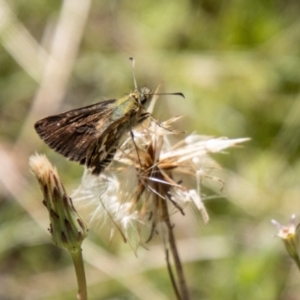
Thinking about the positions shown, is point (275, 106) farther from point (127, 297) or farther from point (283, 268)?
point (127, 297)

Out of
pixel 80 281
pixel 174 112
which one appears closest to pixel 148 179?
pixel 80 281

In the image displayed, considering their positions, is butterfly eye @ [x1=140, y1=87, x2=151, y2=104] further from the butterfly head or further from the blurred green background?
the blurred green background

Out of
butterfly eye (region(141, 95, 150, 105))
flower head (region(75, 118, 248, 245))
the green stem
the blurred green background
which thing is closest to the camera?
the green stem

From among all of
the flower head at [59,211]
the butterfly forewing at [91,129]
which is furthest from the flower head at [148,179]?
the flower head at [59,211]

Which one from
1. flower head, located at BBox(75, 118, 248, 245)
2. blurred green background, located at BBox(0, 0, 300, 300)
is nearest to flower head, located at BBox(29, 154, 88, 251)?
flower head, located at BBox(75, 118, 248, 245)

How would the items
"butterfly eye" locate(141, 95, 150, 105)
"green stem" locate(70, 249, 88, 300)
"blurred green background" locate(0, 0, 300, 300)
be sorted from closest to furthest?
1. "green stem" locate(70, 249, 88, 300)
2. "butterfly eye" locate(141, 95, 150, 105)
3. "blurred green background" locate(0, 0, 300, 300)

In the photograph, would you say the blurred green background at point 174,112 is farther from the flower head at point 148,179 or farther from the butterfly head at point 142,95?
the butterfly head at point 142,95
